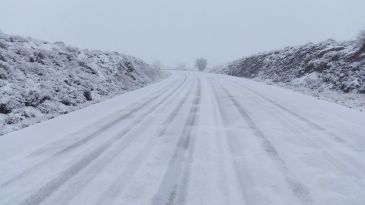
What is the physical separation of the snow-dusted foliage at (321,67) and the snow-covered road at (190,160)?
9.05 metres

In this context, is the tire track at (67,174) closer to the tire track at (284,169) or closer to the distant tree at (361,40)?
the tire track at (284,169)

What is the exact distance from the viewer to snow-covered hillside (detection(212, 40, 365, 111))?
54.7ft

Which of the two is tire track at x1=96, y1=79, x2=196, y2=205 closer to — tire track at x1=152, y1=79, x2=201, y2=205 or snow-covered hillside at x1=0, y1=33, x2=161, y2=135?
tire track at x1=152, y1=79, x2=201, y2=205

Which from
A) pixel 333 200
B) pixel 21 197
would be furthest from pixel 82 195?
pixel 333 200

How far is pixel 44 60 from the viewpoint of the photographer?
16.7m

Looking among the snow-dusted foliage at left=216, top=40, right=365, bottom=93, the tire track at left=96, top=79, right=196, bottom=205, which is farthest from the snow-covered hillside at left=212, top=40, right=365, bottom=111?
the tire track at left=96, top=79, right=196, bottom=205

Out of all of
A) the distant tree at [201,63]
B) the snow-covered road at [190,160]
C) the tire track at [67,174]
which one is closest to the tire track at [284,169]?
the snow-covered road at [190,160]

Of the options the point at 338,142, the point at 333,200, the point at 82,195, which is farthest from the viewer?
the point at 338,142

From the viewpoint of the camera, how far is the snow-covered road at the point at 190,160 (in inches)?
175

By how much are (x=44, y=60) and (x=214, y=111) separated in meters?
9.74

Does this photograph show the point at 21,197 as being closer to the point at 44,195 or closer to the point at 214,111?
the point at 44,195

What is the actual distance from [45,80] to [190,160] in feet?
35.0

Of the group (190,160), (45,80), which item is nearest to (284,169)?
(190,160)

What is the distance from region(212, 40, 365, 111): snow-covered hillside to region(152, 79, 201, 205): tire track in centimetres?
849
